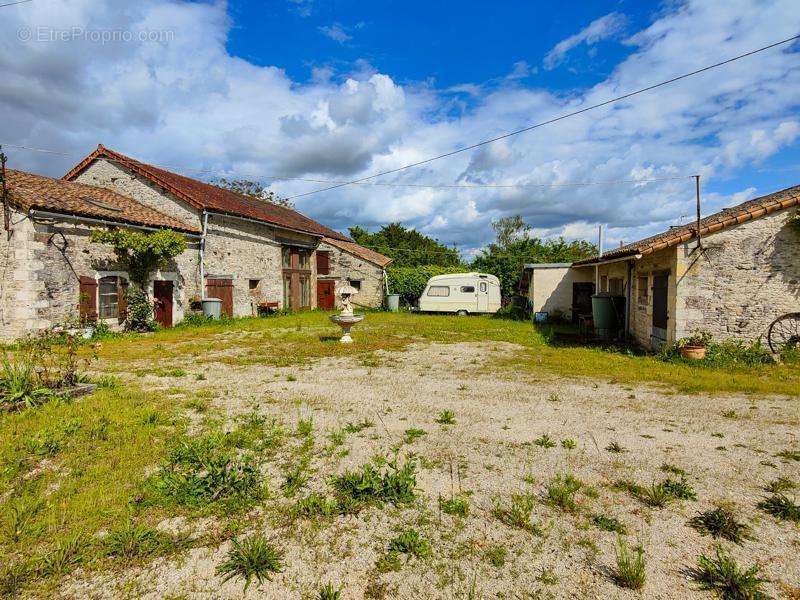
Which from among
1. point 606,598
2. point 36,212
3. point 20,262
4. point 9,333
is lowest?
point 606,598

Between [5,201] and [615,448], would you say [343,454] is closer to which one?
[615,448]

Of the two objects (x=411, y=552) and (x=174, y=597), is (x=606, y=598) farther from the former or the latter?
(x=174, y=597)

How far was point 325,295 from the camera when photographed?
24406mm

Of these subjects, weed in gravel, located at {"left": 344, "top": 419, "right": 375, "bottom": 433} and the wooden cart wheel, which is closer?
weed in gravel, located at {"left": 344, "top": 419, "right": 375, "bottom": 433}

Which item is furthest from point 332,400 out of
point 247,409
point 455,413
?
point 455,413

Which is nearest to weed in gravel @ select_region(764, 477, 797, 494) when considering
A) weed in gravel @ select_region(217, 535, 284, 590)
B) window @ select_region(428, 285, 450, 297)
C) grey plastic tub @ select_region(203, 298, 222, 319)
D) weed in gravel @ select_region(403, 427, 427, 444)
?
weed in gravel @ select_region(403, 427, 427, 444)

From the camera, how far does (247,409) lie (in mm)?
5789

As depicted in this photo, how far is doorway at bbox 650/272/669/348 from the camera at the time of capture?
33.1 ft

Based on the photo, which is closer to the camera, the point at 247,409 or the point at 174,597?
the point at 174,597

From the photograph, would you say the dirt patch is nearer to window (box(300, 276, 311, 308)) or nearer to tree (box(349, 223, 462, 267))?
window (box(300, 276, 311, 308))

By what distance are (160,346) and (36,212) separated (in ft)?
16.1

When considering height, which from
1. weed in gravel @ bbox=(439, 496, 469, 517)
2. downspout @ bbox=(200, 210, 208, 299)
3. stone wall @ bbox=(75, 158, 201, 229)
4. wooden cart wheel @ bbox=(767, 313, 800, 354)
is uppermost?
stone wall @ bbox=(75, 158, 201, 229)

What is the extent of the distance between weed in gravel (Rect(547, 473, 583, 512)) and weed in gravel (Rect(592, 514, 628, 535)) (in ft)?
0.59

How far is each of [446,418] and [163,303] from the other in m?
13.4
